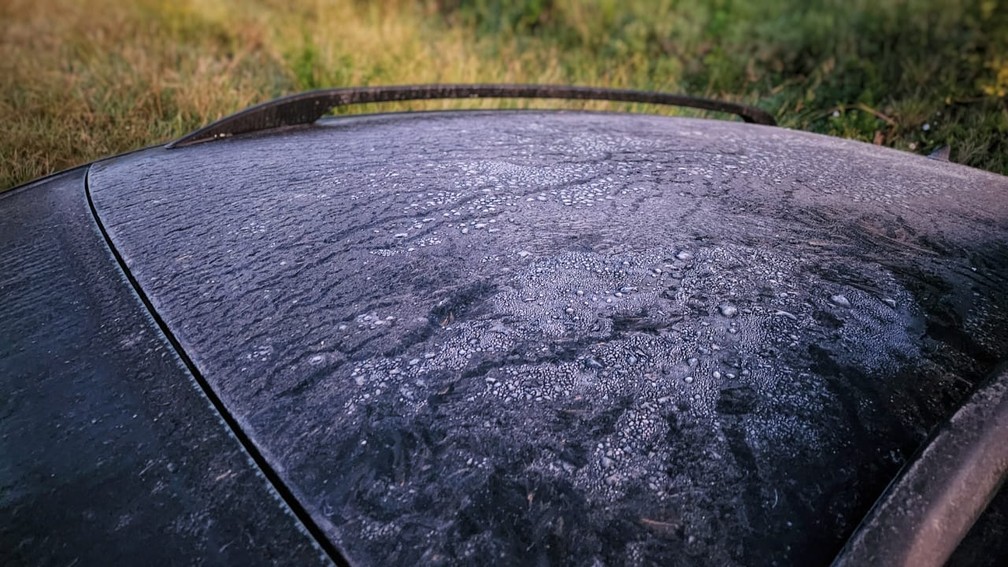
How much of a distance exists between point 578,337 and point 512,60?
15.9 ft

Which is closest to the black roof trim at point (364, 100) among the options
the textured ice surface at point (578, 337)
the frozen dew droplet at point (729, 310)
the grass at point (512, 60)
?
the textured ice surface at point (578, 337)

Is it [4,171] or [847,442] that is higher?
[847,442]

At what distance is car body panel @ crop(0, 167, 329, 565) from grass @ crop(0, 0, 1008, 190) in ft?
6.69

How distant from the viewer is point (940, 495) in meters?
0.55

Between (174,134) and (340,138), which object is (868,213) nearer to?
(340,138)

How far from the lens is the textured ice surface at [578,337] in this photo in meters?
0.60

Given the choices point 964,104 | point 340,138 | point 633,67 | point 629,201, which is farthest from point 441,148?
point 633,67

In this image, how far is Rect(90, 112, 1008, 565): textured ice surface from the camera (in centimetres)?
60

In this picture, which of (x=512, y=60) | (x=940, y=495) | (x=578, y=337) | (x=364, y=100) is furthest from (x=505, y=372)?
(x=512, y=60)

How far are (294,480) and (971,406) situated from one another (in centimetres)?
73

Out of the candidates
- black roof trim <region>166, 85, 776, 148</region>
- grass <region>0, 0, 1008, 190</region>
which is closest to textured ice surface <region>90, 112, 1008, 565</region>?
black roof trim <region>166, 85, 776, 148</region>

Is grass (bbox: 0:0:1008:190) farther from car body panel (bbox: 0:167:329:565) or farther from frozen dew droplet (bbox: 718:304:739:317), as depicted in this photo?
frozen dew droplet (bbox: 718:304:739:317)

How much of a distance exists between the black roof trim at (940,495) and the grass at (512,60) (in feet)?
9.55

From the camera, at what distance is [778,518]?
59cm
